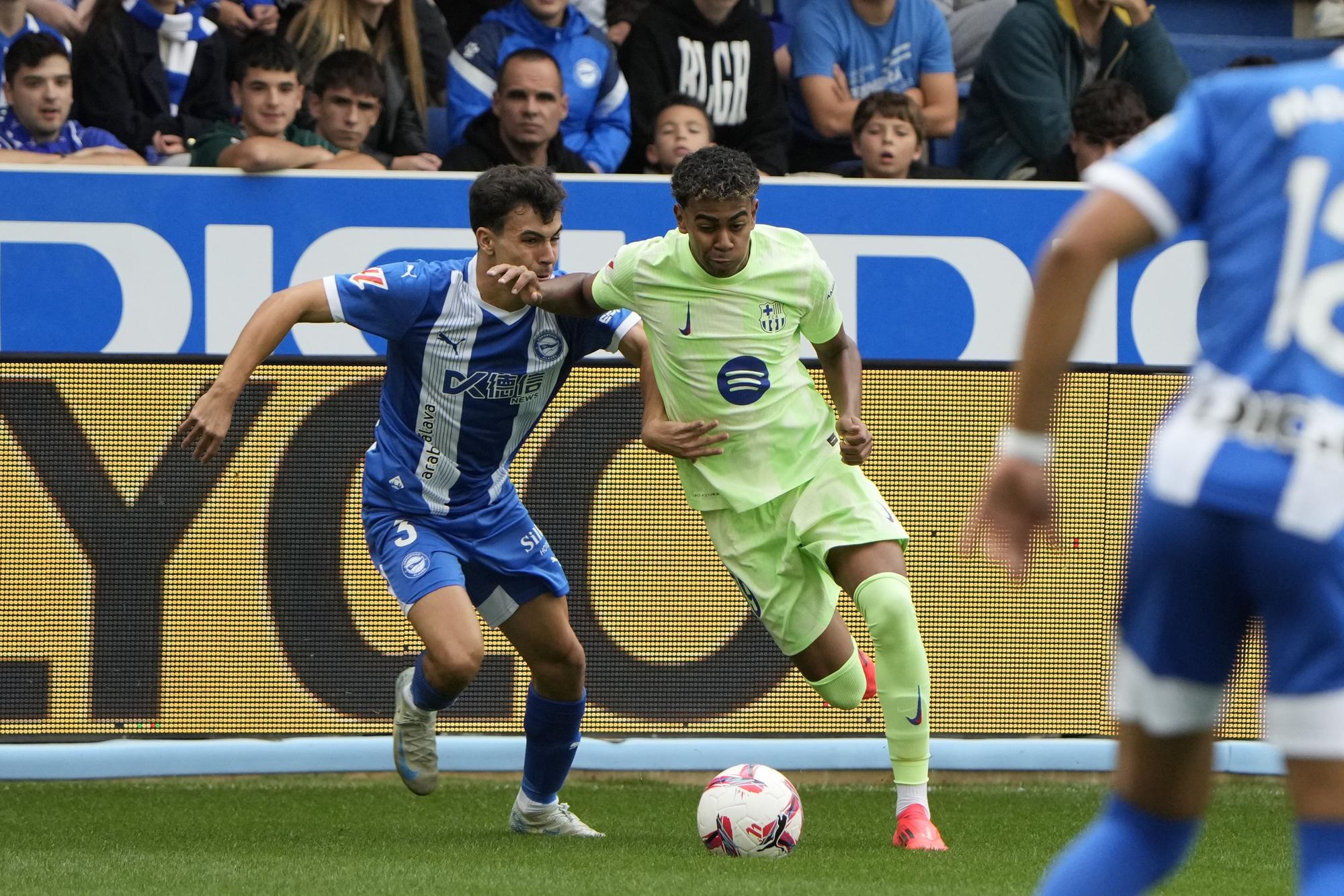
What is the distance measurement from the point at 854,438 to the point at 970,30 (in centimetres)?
506

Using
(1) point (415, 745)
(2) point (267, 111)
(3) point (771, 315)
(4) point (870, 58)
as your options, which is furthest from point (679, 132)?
(1) point (415, 745)

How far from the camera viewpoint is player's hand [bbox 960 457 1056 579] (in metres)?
2.46

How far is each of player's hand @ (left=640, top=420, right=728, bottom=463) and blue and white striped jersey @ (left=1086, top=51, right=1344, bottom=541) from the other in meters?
3.01

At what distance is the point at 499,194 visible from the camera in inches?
213

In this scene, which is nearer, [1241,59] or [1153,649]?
[1153,649]

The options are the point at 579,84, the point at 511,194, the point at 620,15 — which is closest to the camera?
the point at 511,194

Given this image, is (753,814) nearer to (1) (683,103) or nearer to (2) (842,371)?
(2) (842,371)

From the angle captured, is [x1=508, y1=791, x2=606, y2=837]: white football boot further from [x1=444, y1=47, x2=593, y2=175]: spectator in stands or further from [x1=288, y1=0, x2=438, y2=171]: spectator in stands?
[x1=288, y1=0, x2=438, y2=171]: spectator in stands

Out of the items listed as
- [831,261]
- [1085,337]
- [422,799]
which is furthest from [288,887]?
[1085,337]

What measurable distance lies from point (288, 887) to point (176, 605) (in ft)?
6.85

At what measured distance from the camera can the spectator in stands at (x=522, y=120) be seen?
25.8 feet

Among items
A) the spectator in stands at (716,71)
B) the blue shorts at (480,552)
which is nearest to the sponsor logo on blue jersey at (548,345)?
the blue shorts at (480,552)

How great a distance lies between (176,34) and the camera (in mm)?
8453

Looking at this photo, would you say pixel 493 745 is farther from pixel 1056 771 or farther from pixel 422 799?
pixel 1056 771
